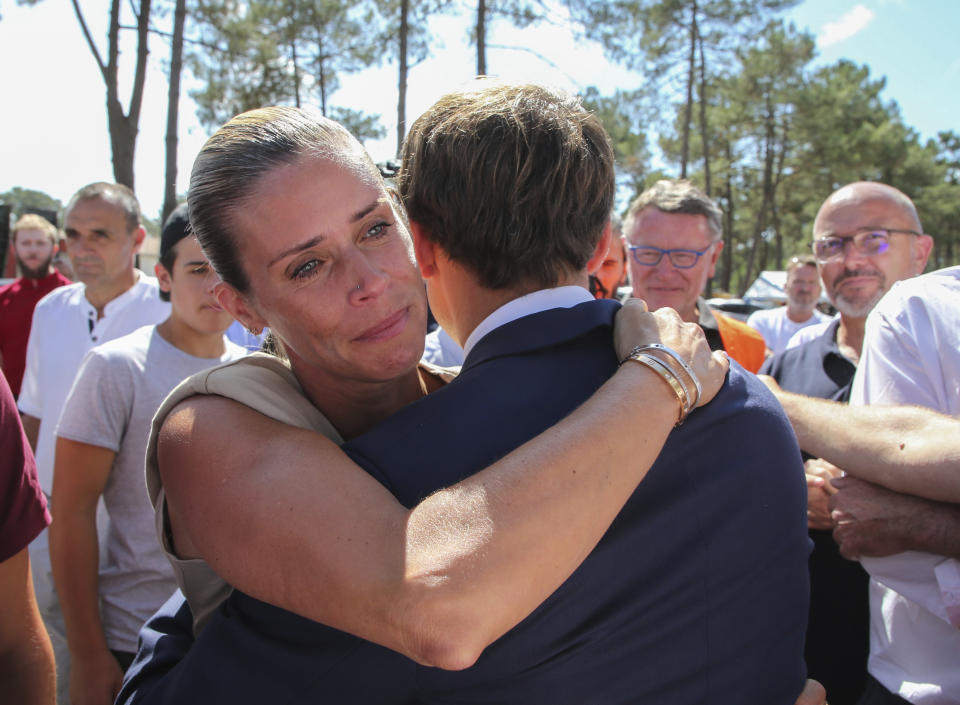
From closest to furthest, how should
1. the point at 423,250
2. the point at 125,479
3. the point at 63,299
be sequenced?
the point at 423,250
the point at 125,479
the point at 63,299

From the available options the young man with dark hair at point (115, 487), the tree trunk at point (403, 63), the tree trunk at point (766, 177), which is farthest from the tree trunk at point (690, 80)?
the young man with dark hair at point (115, 487)

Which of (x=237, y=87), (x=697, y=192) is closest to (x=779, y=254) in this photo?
(x=237, y=87)

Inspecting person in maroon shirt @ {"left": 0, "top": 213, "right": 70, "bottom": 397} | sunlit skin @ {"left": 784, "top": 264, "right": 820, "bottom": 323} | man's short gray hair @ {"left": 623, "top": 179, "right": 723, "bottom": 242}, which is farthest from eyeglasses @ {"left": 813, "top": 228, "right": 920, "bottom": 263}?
person in maroon shirt @ {"left": 0, "top": 213, "right": 70, "bottom": 397}

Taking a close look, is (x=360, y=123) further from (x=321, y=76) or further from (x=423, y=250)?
(x=423, y=250)

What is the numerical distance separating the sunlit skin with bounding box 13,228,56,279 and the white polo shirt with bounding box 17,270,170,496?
1913 millimetres

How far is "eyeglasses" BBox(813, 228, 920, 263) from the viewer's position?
359 cm

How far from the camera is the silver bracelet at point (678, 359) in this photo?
1.19 metres

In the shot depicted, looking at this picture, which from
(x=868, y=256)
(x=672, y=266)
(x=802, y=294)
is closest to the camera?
(x=868, y=256)

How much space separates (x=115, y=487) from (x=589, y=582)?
2.10 metres

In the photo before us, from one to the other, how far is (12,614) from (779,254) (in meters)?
42.8

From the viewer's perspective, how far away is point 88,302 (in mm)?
4199

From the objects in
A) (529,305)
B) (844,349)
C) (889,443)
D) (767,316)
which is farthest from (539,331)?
(767,316)

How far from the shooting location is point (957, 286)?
6.66 feet

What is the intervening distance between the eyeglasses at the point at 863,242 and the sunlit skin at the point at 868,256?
0.06ft
